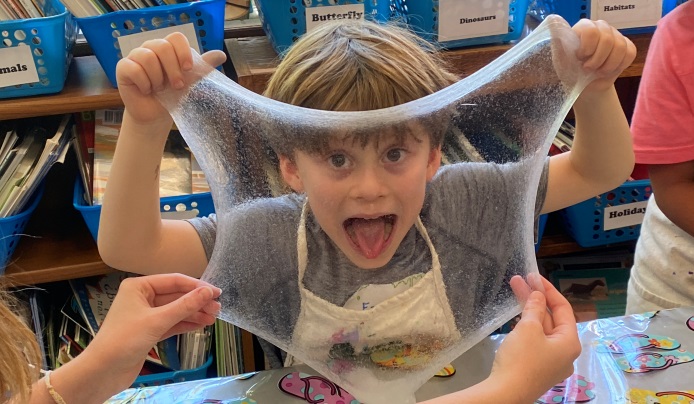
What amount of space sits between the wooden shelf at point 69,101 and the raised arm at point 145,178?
0.44 metres

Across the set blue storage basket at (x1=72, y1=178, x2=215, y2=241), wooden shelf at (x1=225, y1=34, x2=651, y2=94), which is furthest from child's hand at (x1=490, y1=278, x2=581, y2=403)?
blue storage basket at (x1=72, y1=178, x2=215, y2=241)

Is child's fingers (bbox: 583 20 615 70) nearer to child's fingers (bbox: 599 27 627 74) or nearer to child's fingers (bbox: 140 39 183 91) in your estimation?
child's fingers (bbox: 599 27 627 74)

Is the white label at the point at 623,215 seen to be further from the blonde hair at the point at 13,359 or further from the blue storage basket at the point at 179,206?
the blonde hair at the point at 13,359

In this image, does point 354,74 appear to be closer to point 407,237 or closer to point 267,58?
point 407,237

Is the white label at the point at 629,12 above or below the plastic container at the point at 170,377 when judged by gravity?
above

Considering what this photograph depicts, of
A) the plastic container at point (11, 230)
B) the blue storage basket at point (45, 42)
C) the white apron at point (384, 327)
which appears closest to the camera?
the white apron at point (384, 327)

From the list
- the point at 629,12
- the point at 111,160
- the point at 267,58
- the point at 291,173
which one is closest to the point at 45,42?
the point at 111,160

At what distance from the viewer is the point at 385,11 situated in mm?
1042

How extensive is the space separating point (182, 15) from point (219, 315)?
56 centimetres

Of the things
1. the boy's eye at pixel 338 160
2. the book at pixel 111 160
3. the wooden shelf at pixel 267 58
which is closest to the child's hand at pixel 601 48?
the boy's eye at pixel 338 160

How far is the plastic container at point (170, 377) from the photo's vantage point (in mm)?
1222

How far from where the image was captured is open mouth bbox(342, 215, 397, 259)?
0.55 meters

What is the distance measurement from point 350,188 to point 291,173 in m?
0.06

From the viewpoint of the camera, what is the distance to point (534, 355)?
540 millimetres
